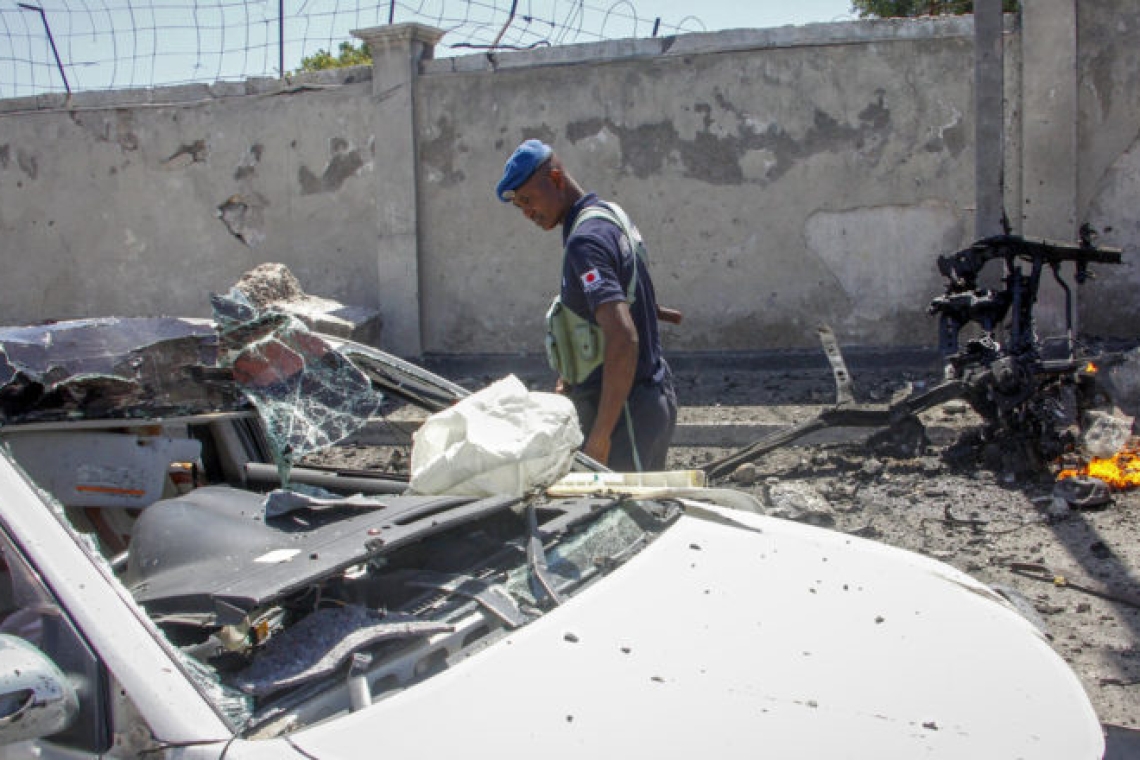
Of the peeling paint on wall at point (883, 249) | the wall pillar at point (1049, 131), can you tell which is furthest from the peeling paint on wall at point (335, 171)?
the wall pillar at point (1049, 131)

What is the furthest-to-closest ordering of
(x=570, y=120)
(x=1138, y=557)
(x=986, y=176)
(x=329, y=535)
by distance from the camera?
(x=570, y=120) < (x=986, y=176) < (x=1138, y=557) < (x=329, y=535)

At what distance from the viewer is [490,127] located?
9.40m

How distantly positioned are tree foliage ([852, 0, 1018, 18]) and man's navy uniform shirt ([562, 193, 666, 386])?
16.3m

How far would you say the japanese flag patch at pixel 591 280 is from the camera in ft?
11.2

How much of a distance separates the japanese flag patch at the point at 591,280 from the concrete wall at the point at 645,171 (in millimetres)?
5748

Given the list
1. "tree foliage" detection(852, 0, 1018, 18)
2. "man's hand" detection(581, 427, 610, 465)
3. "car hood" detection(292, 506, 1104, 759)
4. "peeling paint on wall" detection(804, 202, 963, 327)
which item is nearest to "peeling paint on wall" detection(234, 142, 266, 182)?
"peeling paint on wall" detection(804, 202, 963, 327)

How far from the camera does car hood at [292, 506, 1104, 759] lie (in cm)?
163

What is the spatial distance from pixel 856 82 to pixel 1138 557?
5090 mm

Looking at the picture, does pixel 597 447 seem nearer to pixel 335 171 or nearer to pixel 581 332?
pixel 581 332

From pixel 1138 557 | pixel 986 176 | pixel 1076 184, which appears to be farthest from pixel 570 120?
pixel 1138 557

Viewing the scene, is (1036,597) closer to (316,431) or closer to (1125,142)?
(316,431)

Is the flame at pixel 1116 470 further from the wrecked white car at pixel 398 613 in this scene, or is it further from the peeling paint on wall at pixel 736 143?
the wrecked white car at pixel 398 613

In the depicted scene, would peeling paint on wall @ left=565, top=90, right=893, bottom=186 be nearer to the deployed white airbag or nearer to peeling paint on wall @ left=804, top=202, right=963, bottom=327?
peeling paint on wall @ left=804, top=202, right=963, bottom=327

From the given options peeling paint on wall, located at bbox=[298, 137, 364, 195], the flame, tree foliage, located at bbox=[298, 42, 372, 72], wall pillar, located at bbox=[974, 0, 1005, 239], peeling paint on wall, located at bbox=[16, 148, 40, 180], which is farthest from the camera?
tree foliage, located at bbox=[298, 42, 372, 72]
